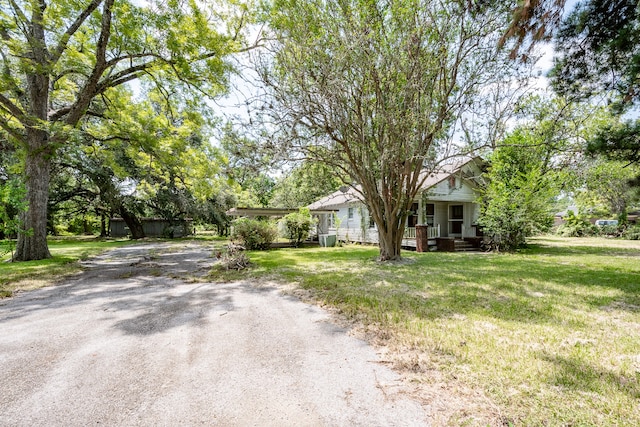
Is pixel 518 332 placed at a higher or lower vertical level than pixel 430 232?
lower

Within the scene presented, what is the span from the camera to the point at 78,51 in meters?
10.3

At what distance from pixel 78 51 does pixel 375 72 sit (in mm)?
10180

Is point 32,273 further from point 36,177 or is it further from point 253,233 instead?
point 253,233

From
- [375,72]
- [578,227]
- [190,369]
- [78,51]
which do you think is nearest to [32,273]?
[78,51]

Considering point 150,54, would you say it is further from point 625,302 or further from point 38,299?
point 625,302

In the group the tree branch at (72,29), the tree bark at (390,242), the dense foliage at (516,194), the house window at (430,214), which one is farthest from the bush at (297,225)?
the tree branch at (72,29)

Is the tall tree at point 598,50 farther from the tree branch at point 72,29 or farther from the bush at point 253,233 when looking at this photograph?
the bush at point 253,233

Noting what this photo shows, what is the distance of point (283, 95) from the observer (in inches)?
333

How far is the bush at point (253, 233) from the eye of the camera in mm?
15430

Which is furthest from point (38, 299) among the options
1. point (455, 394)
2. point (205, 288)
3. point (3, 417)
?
A: point (455, 394)

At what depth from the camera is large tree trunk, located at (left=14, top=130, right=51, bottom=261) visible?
984 centimetres

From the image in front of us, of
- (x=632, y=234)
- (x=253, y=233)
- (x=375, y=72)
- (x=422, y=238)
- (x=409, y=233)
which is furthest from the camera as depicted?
(x=632, y=234)

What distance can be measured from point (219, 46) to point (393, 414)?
35.8 feet

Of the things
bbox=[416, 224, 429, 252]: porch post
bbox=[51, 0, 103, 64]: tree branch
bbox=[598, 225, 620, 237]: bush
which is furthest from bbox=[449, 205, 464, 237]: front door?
bbox=[51, 0, 103, 64]: tree branch
